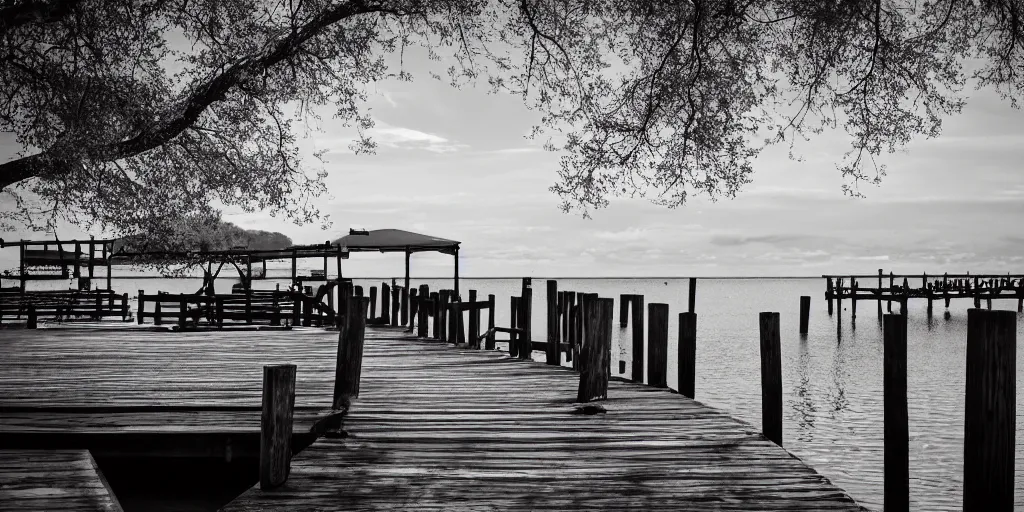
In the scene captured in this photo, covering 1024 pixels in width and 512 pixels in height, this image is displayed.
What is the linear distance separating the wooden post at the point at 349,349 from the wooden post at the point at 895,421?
15.0ft

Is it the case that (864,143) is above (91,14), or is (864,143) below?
below

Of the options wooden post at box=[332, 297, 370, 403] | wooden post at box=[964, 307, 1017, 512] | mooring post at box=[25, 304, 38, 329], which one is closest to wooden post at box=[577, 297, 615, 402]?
wooden post at box=[332, 297, 370, 403]

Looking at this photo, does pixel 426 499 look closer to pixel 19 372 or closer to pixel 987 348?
pixel 987 348

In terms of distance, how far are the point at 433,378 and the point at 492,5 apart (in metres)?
7.71

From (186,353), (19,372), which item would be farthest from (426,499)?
(186,353)

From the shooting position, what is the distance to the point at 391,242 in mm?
24719

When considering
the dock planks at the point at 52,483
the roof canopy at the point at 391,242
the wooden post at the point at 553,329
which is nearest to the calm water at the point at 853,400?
the wooden post at the point at 553,329

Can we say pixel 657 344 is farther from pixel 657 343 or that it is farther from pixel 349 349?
pixel 349 349

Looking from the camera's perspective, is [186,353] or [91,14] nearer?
[91,14]

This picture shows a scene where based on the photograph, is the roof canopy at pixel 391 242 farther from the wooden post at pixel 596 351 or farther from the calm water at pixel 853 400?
the wooden post at pixel 596 351

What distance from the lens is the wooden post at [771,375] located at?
28.5 feet

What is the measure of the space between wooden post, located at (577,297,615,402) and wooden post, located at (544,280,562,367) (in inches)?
188

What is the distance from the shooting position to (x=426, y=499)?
5539mm

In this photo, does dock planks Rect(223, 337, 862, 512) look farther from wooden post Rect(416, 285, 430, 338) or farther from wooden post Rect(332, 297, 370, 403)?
wooden post Rect(416, 285, 430, 338)
